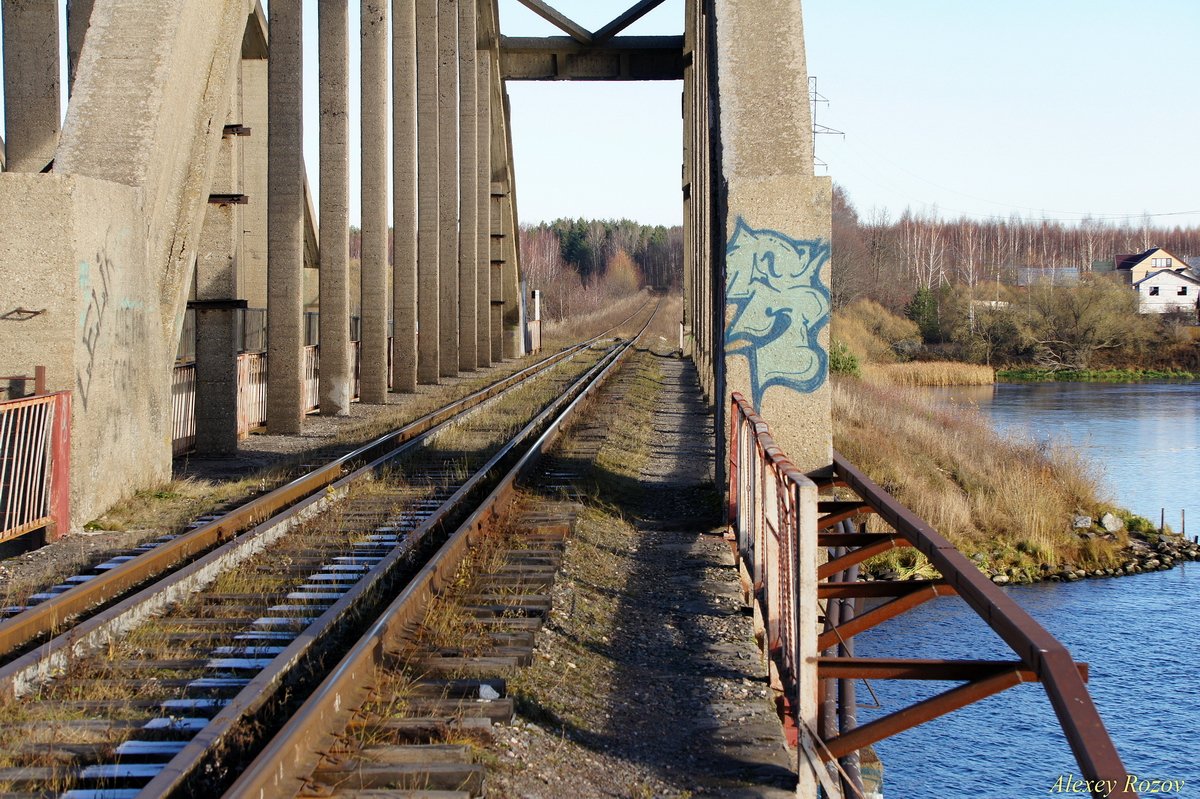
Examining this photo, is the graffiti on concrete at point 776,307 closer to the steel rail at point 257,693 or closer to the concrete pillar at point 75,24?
the steel rail at point 257,693

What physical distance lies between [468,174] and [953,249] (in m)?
103

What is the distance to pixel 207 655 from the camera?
606 cm

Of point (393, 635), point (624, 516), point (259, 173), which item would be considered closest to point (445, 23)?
point (259, 173)

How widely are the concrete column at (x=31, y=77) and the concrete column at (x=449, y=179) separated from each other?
14.0 m

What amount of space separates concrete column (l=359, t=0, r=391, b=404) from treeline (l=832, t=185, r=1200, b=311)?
50.9 meters

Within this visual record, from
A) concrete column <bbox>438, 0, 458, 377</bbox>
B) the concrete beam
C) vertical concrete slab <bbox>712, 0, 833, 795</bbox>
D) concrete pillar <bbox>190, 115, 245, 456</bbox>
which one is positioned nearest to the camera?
vertical concrete slab <bbox>712, 0, 833, 795</bbox>

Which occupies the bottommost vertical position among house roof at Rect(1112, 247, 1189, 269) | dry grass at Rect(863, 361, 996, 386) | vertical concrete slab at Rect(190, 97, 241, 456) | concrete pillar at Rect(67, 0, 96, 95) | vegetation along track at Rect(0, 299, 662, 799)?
dry grass at Rect(863, 361, 996, 386)

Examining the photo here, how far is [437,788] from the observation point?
4.36 m

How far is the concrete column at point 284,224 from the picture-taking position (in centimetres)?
1812

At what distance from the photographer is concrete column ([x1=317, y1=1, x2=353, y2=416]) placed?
2092cm

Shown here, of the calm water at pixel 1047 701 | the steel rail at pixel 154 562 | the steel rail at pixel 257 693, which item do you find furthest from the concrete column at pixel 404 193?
the steel rail at pixel 257 693

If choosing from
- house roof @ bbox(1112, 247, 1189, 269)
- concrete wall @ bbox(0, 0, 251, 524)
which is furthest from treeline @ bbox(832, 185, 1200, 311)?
concrete wall @ bbox(0, 0, 251, 524)

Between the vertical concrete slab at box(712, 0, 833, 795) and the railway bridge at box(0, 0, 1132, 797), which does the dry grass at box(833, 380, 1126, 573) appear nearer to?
the railway bridge at box(0, 0, 1132, 797)

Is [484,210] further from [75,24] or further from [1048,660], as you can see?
[1048,660]
